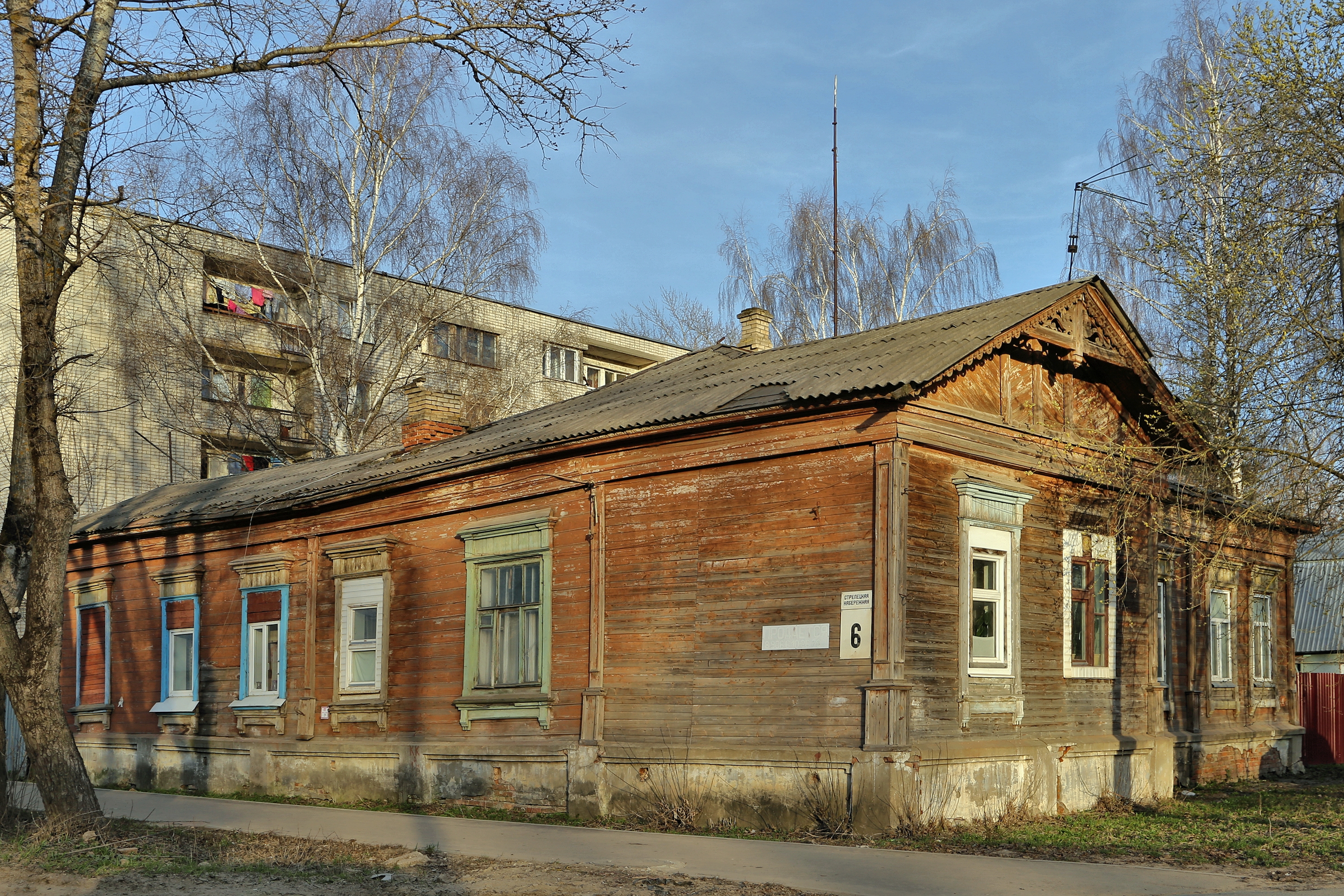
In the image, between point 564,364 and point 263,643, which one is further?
point 564,364

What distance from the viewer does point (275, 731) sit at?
1823 cm

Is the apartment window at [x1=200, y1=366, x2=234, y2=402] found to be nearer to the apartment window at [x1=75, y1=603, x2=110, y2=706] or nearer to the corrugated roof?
the corrugated roof

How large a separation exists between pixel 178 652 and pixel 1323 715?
20380mm

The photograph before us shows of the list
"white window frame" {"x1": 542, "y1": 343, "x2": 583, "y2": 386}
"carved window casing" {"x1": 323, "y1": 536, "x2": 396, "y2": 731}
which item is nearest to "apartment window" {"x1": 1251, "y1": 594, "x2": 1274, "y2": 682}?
"carved window casing" {"x1": 323, "y1": 536, "x2": 396, "y2": 731}

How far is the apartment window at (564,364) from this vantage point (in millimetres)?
46094

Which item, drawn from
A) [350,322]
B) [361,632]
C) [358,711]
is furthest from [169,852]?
[350,322]

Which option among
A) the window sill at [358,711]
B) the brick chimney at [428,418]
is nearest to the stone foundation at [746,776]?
the window sill at [358,711]

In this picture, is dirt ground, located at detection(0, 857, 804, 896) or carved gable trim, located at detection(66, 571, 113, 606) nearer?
dirt ground, located at detection(0, 857, 804, 896)

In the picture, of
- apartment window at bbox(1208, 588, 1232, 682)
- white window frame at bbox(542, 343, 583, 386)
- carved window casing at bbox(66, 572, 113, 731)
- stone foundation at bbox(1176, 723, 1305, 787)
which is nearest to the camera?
stone foundation at bbox(1176, 723, 1305, 787)

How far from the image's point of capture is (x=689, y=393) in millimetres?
14852

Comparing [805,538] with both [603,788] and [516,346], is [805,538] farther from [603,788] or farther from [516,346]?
[516,346]

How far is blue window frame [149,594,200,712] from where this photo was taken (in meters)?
19.9

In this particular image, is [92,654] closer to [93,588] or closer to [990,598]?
[93,588]

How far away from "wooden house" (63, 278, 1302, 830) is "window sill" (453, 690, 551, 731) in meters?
0.04
